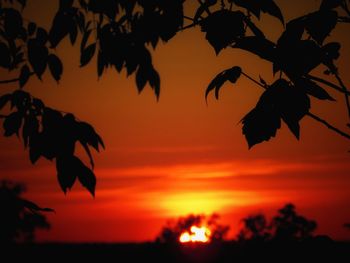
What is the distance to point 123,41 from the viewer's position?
7.68 feet

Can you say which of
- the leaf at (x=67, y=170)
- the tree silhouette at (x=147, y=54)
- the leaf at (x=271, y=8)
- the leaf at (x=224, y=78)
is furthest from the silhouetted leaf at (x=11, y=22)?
the leaf at (x=271, y=8)

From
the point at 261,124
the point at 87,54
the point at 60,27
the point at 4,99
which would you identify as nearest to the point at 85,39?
the point at 87,54

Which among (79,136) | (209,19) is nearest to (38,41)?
(79,136)

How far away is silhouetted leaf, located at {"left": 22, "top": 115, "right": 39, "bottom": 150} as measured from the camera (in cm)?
220

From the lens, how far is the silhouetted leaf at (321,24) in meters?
1.22

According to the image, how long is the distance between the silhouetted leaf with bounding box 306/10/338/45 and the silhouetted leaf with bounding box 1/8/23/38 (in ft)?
5.75

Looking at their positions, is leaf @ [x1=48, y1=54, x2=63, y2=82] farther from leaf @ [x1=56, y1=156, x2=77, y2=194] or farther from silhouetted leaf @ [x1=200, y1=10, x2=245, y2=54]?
silhouetted leaf @ [x1=200, y1=10, x2=245, y2=54]

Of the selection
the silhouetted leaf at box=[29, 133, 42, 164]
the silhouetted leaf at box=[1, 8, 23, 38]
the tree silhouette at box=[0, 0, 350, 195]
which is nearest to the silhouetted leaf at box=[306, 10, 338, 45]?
the tree silhouette at box=[0, 0, 350, 195]

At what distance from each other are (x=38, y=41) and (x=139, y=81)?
651 millimetres

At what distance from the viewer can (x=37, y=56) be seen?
2.45m

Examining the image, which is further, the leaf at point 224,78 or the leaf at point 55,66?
the leaf at point 55,66

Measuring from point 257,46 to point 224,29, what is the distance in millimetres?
155

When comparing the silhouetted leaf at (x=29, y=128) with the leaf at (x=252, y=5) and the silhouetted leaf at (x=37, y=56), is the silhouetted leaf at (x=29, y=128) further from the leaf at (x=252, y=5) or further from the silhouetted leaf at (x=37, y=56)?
the leaf at (x=252, y=5)

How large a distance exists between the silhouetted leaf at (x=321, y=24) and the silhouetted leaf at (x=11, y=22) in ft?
5.75
